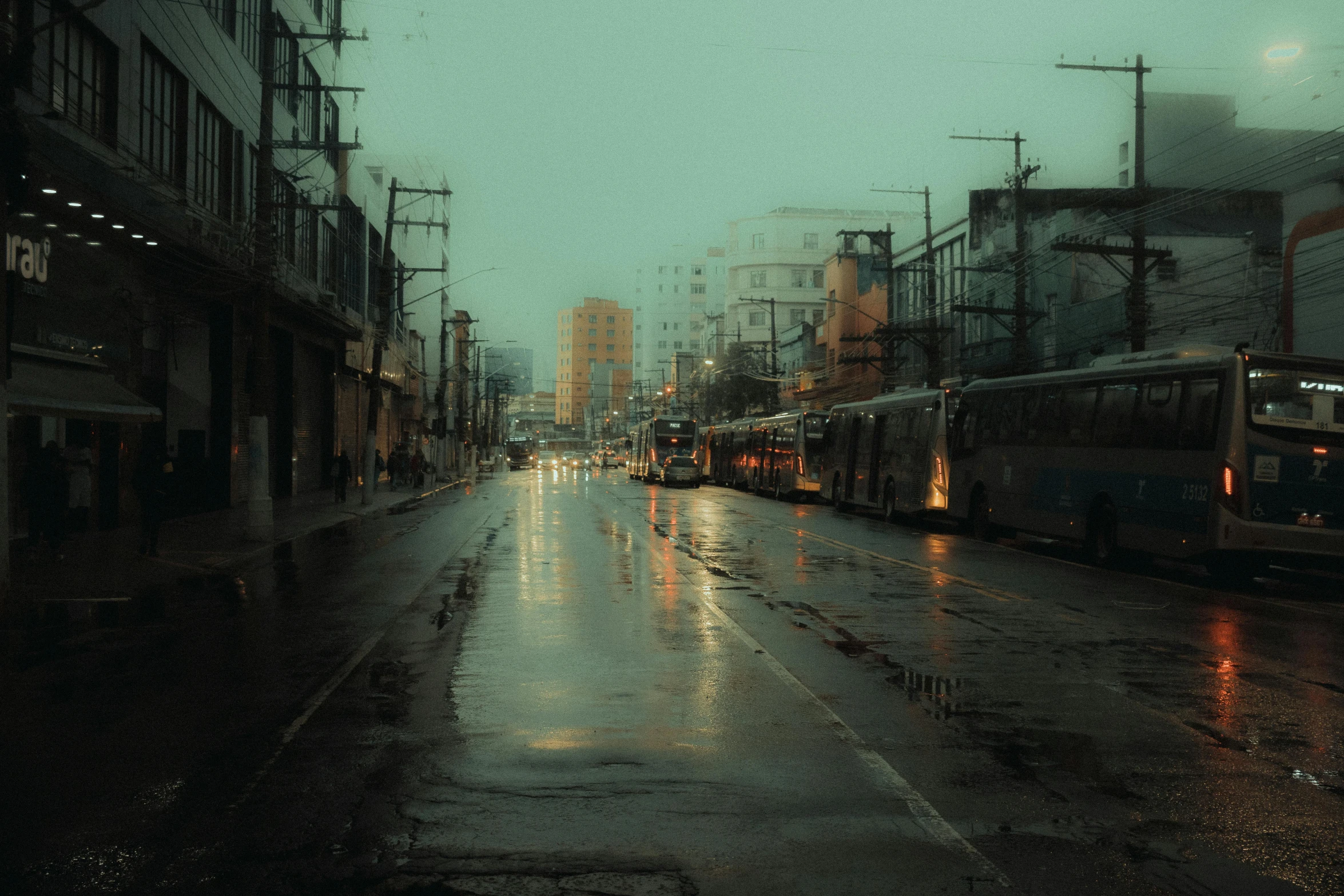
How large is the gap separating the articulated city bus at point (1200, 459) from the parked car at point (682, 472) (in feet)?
124

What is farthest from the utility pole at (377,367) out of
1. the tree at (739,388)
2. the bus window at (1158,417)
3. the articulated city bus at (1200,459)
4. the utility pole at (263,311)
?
the tree at (739,388)

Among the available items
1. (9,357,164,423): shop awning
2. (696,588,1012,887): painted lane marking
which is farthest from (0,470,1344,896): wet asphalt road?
(9,357,164,423): shop awning

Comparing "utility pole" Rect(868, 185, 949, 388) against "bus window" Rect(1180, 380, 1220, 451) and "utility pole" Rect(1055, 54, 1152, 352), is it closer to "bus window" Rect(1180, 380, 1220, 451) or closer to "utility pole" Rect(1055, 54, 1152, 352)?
"utility pole" Rect(1055, 54, 1152, 352)

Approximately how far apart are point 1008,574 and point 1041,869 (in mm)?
13633

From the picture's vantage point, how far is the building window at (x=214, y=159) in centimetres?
3058

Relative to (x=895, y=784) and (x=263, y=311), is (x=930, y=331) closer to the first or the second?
(x=263, y=311)

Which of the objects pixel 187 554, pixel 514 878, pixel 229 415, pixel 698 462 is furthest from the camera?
pixel 698 462

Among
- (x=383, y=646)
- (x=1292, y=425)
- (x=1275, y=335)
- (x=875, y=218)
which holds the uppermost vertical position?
(x=875, y=218)

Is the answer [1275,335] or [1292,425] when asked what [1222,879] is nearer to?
[1292,425]

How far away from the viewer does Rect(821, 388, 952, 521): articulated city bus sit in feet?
98.2

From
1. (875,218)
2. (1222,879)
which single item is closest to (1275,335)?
(1222,879)

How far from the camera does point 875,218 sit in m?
133

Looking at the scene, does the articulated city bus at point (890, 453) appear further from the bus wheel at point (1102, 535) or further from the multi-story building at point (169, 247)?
the multi-story building at point (169, 247)

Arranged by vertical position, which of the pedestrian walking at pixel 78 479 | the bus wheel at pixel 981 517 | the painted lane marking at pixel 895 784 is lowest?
the painted lane marking at pixel 895 784
